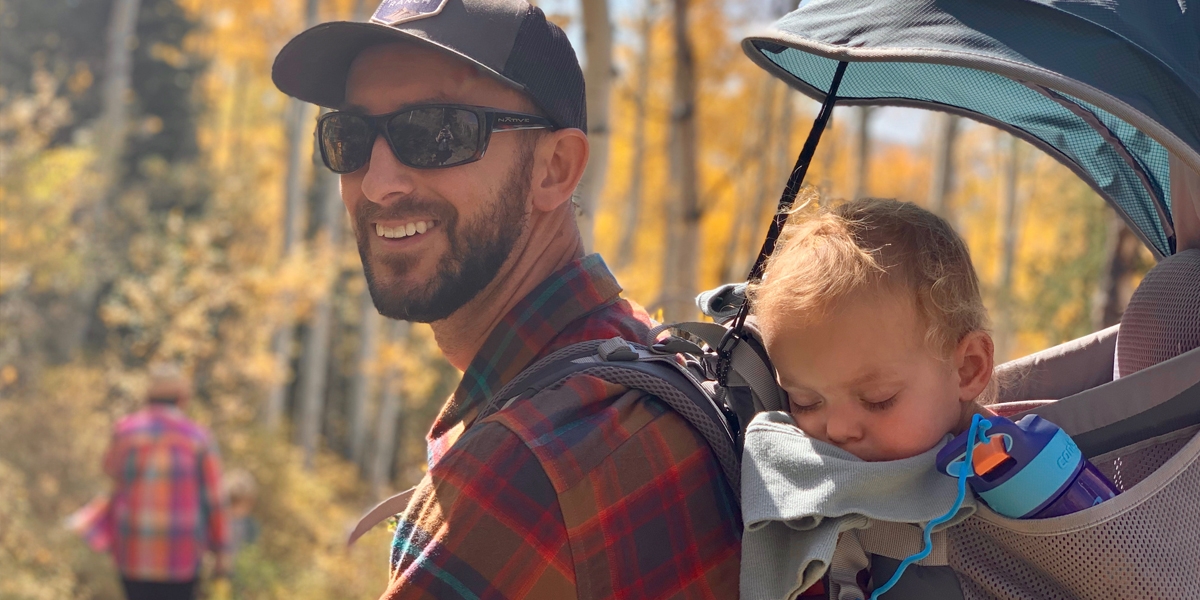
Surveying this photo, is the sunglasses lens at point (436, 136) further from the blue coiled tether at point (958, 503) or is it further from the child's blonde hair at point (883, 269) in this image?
the blue coiled tether at point (958, 503)

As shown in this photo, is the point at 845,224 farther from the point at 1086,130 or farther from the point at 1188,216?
the point at 1086,130

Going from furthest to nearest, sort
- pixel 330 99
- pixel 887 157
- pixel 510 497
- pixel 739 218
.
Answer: pixel 887 157, pixel 739 218, pixel 330 99, pixel 510 497

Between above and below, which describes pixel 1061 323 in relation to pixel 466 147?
below

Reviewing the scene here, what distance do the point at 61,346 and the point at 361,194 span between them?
18437 millimetres

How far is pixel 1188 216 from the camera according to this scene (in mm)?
2061

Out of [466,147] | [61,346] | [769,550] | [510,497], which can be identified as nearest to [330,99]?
[466,147]

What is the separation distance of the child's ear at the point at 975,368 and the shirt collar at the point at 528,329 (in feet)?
2.03

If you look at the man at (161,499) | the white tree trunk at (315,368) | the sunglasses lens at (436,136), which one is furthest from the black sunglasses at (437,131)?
the white tree trunk at (315,368)

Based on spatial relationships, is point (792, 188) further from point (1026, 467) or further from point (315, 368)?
point (315, 368)

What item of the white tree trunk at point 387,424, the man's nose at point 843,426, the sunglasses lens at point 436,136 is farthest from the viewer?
the white tree trunk at point 387,424

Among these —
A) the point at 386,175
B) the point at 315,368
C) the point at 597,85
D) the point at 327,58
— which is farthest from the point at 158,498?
the point at 315,368

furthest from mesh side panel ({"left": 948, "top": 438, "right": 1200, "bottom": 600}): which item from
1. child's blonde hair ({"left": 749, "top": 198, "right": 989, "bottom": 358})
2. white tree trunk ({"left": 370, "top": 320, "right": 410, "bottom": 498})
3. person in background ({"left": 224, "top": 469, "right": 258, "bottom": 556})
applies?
white tree trunk ({"left": 370, "top": 320, "right": 410, "bottom": 498})

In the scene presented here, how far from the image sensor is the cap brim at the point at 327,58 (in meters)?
2.02

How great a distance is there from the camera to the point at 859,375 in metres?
1.67
